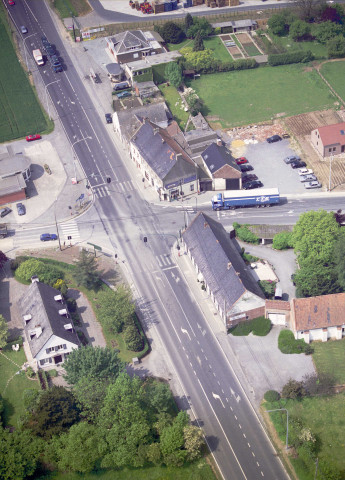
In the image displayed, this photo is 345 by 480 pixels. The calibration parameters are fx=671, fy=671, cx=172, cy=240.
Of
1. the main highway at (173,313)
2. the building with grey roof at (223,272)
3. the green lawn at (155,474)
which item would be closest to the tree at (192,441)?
the green lawn at (155,474)

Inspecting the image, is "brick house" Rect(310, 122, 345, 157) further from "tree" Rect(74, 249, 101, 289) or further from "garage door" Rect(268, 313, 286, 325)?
"tree" Rect(74, 249, 101, 289)

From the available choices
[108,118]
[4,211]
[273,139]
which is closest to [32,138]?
[108,118]

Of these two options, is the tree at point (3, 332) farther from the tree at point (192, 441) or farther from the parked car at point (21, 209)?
the tree at point (192, 441)

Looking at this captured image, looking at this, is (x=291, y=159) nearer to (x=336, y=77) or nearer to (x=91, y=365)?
(x=336, y=77)

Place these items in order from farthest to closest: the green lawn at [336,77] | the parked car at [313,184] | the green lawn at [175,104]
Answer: the green lawn at [336,77], the green lawn at [175,104], the parked car at [313,184]

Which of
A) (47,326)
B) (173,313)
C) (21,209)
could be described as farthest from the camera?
(21,209)

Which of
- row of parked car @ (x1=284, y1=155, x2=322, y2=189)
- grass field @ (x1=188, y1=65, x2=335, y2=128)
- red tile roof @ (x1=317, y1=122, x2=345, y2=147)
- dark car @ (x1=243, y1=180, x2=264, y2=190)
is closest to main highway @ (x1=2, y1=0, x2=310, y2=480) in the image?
dark car @ (x1=243, y1=180, x2=264, y2=190)
